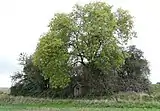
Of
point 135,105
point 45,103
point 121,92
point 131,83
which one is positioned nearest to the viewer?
point 135,105

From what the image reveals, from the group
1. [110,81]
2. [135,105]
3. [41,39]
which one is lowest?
[135,105]

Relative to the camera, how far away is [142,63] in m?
62.0

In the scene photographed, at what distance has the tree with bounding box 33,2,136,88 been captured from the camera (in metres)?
51.5

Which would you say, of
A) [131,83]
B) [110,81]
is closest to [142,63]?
[131,83]

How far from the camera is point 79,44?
170 ft

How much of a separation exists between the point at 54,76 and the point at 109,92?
320 inches

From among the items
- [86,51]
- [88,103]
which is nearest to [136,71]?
[86,51]

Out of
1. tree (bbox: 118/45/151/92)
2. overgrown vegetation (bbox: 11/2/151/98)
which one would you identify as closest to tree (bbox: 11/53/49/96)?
overgrown vegetation (bbox: 11/2/151/98)

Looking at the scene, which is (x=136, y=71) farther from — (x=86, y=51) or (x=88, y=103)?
(x=88, y=103)

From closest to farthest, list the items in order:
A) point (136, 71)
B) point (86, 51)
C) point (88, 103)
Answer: point (88, 103) < point (86, 51) < point (136, 71)

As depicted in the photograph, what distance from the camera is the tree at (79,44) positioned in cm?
5147

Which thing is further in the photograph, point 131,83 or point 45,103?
point 131,83

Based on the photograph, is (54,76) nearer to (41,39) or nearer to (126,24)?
(41,39)

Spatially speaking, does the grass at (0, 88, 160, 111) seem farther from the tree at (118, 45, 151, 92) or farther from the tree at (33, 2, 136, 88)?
the tree at (118, 45, 151, 92)
